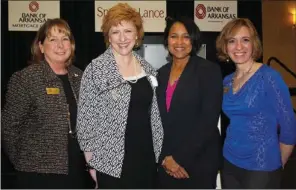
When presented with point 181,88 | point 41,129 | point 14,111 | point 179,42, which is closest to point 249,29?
point 179,42

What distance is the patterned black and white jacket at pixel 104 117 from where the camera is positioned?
6.70ft

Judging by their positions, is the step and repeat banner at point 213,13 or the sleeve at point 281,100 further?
the step and repeat banner at point 213,13

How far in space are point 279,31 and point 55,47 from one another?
24.4 feet

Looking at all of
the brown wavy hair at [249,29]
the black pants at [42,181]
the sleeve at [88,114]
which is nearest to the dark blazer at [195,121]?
the brown wavy hair at [249,29]

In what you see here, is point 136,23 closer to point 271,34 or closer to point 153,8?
point 153,8

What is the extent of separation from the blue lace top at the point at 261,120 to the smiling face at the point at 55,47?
1.17 metres

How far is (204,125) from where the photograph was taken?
2328 millimetres

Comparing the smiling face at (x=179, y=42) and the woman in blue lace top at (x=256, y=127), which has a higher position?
the smiling face at (x=179, y=42)

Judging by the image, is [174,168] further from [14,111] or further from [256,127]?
[14,111]

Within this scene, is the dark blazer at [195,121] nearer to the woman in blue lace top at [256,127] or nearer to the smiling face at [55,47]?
the woman in blue lace top at [256,127]

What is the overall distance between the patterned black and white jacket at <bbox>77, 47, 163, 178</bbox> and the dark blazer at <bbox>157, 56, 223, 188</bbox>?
41cm

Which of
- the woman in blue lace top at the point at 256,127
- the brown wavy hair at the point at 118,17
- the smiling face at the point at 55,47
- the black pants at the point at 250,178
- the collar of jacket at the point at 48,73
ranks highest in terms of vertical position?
the brown wavy hair at the point at 118,17

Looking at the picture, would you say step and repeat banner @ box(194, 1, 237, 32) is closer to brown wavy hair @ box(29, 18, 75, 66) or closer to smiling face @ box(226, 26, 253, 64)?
smiling face @ box(226, 26, 253, 64)

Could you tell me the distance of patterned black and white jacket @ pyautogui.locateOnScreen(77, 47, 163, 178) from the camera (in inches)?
80.4
